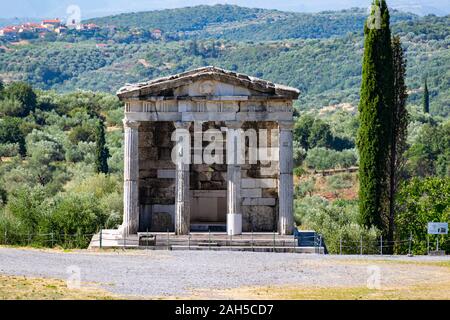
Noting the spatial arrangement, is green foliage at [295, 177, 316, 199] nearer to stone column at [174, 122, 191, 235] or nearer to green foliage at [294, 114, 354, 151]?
green foliage at [294, 114, 354, 151]

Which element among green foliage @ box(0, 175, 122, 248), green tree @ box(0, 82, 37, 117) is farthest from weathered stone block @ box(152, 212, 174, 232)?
green tree @ box(0, 82, 37, 117)

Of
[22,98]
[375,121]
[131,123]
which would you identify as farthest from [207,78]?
[22,98]

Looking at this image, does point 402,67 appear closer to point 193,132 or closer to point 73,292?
point 193,132

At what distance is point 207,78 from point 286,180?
14.1 ft

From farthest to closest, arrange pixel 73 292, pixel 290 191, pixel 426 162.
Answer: pixel 426 162 < pixel 290 191 < pixel 73 292

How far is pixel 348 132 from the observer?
110812 mm

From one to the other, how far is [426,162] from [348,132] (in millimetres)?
20979

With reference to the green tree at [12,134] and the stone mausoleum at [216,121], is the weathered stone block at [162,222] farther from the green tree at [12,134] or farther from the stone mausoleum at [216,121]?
the green tree at [12,134]

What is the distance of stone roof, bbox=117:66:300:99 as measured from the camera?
38.8m

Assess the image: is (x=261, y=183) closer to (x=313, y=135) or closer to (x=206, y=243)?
(x=206, y=243)

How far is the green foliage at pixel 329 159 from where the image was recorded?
93500 millimetres

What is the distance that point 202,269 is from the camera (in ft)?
A: 108

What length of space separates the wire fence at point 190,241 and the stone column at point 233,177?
0.56m
